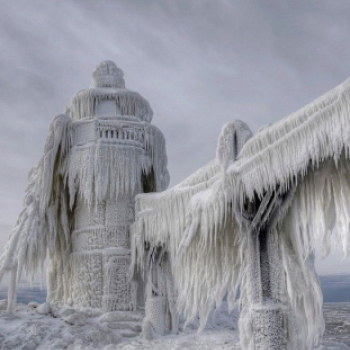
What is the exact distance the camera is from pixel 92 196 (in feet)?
48.2

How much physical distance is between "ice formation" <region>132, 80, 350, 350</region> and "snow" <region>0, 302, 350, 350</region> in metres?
3.88

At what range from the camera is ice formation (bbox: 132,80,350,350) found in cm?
579

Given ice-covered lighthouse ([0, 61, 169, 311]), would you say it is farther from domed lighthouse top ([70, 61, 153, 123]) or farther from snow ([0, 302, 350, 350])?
snow ([0, 302, 350, 350])

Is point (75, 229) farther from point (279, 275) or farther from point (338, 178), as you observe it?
point (338, 178)

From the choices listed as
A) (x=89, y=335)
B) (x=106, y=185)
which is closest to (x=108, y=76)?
(x=106, y=185)

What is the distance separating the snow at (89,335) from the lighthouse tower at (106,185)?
0.89m

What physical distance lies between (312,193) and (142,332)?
831cm

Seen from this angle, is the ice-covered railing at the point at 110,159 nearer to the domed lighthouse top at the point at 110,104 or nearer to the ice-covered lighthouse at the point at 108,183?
the ice-covered lighthouse at the point at 108,183

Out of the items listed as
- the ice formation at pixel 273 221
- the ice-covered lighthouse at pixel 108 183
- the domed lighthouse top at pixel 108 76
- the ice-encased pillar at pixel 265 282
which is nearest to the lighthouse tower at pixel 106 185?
the ice-covered lighthouse at pixel 108 183

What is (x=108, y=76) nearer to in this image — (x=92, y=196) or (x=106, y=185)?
(x=106, y=185)

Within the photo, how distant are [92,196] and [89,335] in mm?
4530

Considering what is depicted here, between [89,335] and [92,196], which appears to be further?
[92,196]

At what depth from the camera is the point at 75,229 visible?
604 inches

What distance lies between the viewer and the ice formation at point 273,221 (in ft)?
19.0
